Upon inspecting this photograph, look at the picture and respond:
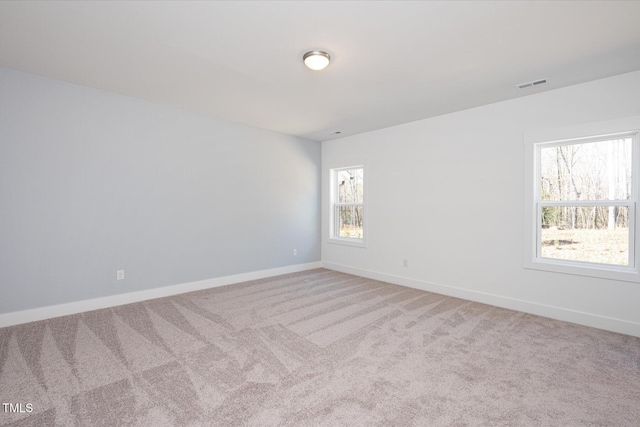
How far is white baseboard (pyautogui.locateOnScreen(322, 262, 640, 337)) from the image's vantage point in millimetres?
2797

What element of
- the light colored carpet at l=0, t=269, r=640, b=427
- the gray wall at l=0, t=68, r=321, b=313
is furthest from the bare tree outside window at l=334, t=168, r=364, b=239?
the light colored carpet at l=0, t=269, r=640, b=427

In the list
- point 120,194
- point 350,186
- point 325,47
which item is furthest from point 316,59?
point 350,186

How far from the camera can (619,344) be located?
255cm

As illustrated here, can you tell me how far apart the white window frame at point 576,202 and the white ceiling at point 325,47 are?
0.52 meters

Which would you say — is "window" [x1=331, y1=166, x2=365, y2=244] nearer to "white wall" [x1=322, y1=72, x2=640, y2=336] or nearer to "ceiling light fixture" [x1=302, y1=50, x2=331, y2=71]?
"white wall" [x1=322, y1=72, x2=640, y2=336]

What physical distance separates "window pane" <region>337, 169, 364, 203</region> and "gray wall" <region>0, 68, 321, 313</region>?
1279 millimetres

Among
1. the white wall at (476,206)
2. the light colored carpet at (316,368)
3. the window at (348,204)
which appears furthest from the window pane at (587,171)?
the window at (348,204)

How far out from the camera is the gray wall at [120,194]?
292 centimetres

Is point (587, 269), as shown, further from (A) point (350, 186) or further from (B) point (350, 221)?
(A) point (350, 186)

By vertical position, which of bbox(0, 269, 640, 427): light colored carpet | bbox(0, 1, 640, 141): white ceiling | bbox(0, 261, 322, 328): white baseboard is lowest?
bbox(0, 269, 640, 427): light colored carpet

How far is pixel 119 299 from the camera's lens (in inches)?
137

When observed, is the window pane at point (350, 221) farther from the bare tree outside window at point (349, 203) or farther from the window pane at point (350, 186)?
the window pane at point (350, 186)

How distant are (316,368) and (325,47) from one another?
2.54 meters

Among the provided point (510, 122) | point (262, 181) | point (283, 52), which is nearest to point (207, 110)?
point (262, 181)
